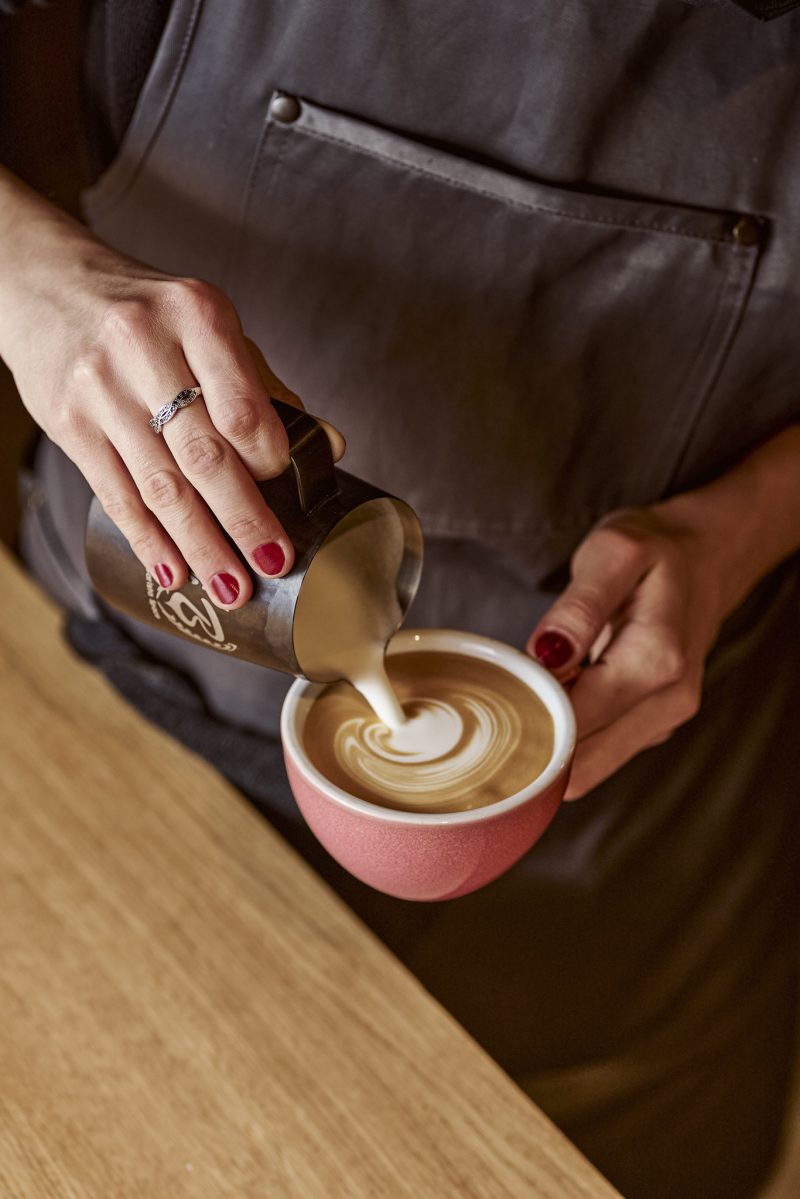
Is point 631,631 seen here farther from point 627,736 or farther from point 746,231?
point 746,231

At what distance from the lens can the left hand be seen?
35.7 inches

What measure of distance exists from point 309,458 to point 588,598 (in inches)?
14.1

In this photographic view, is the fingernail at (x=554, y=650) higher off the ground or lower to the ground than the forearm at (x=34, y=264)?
lower

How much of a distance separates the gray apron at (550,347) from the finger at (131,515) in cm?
33

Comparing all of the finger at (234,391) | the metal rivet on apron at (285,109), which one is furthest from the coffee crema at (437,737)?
the metal rivet on apron at (285,109)

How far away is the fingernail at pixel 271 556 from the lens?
25.3 inches

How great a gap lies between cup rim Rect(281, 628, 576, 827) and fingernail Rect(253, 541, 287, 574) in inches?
6.2

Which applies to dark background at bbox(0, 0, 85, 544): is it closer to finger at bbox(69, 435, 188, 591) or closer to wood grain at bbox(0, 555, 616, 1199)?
wood grain at bbox(0, 555, 616, 1199)

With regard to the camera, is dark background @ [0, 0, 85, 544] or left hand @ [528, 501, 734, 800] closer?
left hand @ [528, 501, 734, 800]

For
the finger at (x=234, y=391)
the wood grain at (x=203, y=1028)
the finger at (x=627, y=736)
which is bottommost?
the wood grain at (x=203, y=1028)

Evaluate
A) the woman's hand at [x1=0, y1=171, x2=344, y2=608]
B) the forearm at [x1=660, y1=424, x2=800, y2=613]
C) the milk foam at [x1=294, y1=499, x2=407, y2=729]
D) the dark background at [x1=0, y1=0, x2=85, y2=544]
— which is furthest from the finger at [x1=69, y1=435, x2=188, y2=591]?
the dark background at [x1=0, y1=0, x2=85, y2=544]

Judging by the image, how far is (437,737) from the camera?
843 mm

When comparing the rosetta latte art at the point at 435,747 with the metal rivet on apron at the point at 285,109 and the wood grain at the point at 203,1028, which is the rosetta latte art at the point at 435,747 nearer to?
the wood grain at the point at 203,1028

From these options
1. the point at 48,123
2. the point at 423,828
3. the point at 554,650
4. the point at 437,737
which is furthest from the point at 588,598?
the point at 48,123
